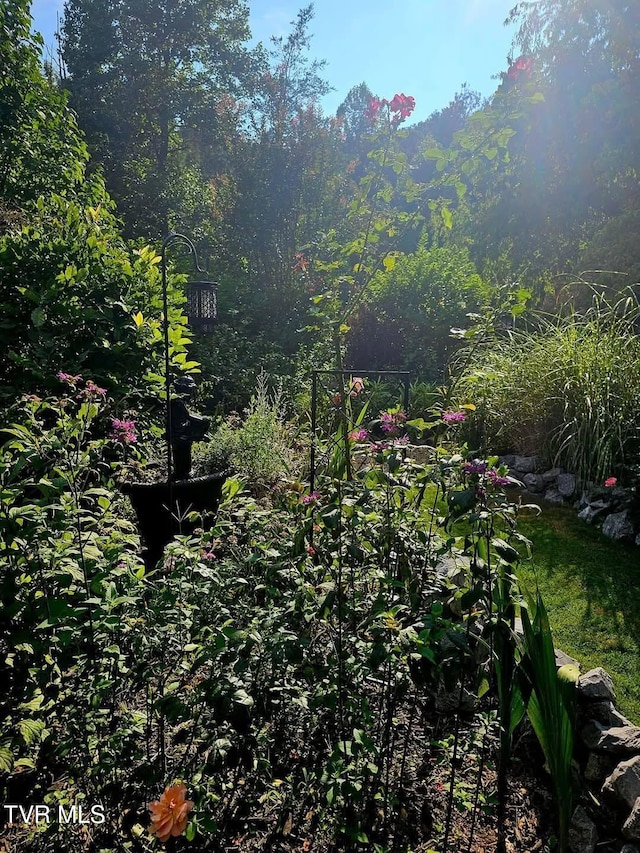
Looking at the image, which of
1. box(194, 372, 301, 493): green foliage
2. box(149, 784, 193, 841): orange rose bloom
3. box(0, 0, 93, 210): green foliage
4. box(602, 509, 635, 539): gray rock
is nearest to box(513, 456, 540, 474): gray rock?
box(602, 509, 635, 539): gray rock

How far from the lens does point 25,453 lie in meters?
1.28

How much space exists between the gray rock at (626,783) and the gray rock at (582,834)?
0.10 m

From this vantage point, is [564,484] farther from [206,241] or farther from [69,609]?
[206,241]

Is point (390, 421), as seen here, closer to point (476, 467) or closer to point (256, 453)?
point (476, 467)

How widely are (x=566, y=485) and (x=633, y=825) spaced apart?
89.1 inches

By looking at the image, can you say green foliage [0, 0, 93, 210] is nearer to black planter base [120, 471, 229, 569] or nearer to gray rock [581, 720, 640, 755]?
black planter base [120, 471, 229, 569]

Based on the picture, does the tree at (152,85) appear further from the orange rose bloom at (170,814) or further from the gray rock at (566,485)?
the orange rose bloom at (170,814)

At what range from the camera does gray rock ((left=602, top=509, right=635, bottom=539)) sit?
104 inches

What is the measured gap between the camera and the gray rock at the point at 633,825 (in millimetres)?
1214

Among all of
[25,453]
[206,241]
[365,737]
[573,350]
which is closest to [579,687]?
[365,737]

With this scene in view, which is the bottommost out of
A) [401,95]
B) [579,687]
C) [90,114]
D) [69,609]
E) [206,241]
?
[579,687]

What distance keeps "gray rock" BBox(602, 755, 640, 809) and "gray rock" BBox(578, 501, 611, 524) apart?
1733 millimetres

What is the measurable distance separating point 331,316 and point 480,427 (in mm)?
2779

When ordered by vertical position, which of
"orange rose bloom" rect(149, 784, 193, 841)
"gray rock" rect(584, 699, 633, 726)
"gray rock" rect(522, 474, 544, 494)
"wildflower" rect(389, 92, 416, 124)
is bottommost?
"gray rock" rect(584, 699, 633, 726)
